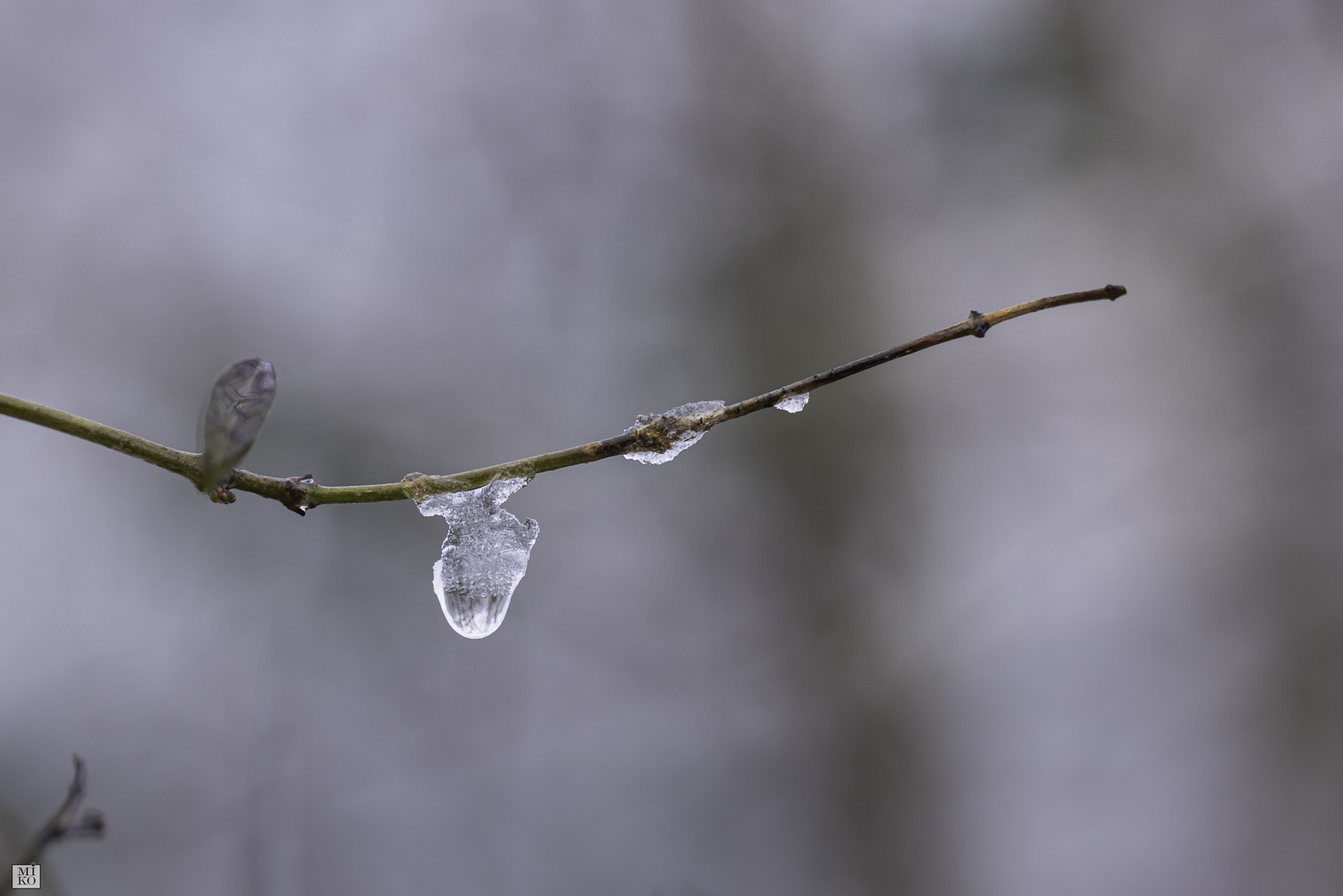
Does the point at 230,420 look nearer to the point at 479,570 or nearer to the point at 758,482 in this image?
the point at 479,570

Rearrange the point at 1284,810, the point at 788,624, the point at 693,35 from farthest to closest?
1. the point at 693,35
2. the point at 788,624
3. the point at 1284,810

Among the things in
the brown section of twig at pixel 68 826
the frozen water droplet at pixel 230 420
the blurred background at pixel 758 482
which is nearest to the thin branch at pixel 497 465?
the frozen water droplet at pixel 230 420

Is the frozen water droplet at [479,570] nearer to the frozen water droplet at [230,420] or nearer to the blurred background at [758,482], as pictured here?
the frozen water droplet at [230,420]

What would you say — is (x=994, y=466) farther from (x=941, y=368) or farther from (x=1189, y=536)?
(x=1189, y=536)

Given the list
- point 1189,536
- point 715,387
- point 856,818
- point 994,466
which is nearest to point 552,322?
point 715,387

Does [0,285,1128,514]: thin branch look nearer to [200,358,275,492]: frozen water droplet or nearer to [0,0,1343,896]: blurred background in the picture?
[200,358,275,492]: frozen water droplet
